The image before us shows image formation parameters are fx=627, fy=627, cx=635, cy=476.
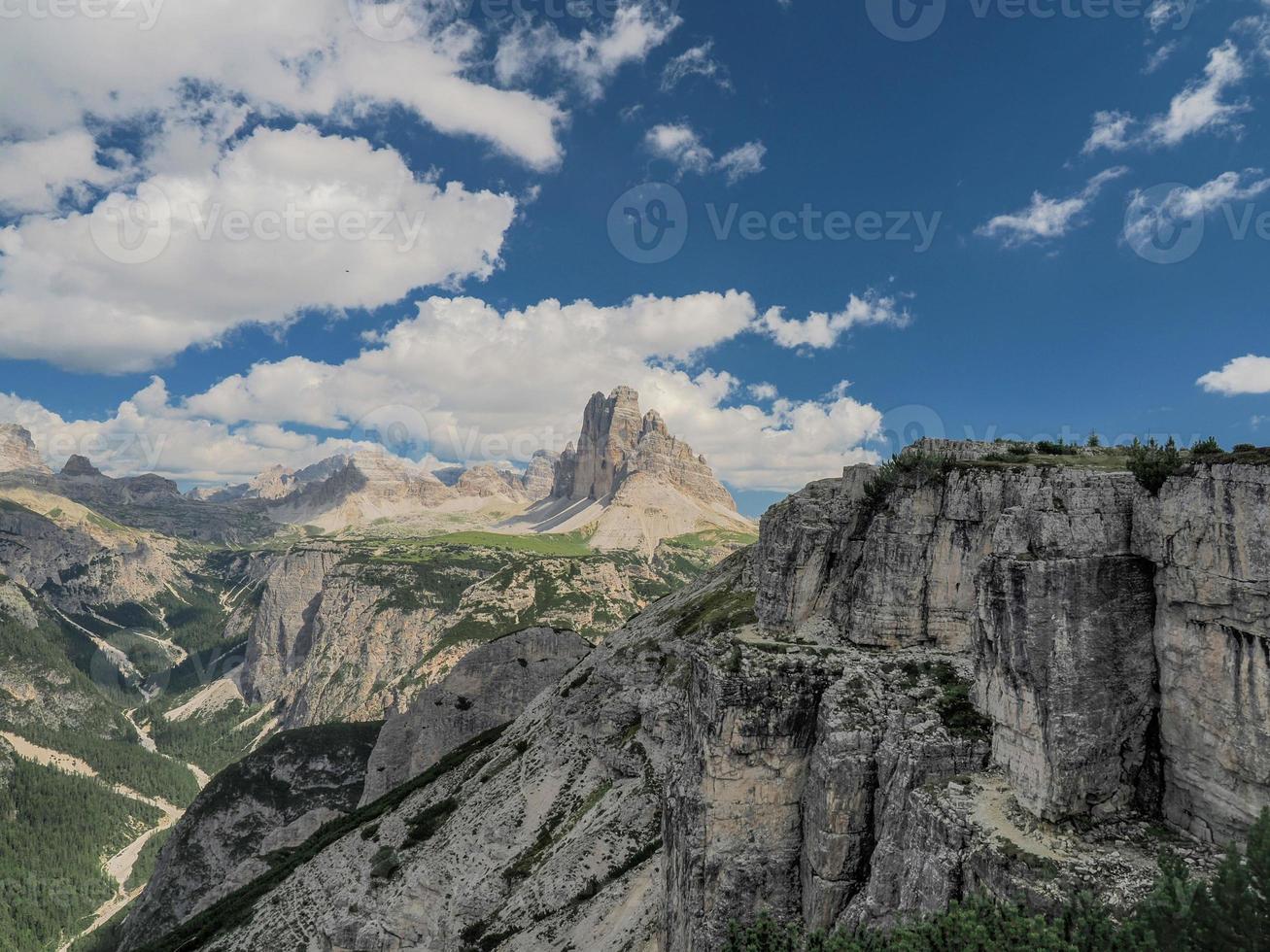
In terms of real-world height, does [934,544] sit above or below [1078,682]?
above

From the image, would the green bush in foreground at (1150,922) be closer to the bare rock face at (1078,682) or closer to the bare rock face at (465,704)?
the bare rock face at (1078,682)

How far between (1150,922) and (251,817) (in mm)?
156719

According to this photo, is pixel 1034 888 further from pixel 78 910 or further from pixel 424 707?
pixel 78 910

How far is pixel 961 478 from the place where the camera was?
104 ft

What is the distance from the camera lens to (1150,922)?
54.7 feet

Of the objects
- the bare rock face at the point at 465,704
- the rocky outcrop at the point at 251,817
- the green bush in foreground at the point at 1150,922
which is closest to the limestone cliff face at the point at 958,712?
the green bush in foreground at the point at 1150,922

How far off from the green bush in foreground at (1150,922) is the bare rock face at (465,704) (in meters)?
98.1

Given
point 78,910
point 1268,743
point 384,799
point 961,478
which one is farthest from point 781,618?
point 78,910

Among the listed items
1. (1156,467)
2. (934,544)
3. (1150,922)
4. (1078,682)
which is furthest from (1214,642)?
(934,544)

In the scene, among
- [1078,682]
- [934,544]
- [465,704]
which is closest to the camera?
[1078,682]

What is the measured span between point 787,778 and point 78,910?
812 feet

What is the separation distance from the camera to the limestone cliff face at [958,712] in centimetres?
2012

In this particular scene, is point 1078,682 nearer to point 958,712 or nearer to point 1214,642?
point 1214,642

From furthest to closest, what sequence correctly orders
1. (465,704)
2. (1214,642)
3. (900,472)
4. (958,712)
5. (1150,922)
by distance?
1. (465,704)
2. (900,472)
3. (958,712)
4. (1214,642)
5. (1150,922)
